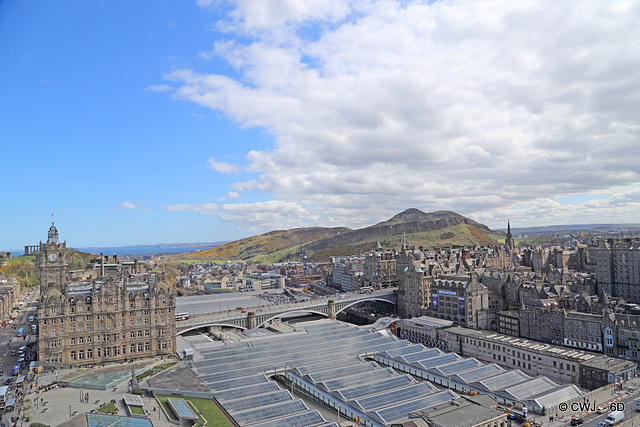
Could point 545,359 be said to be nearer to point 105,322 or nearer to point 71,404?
point 71,404

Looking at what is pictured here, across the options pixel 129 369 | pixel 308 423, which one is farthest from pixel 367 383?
pixel 129 369

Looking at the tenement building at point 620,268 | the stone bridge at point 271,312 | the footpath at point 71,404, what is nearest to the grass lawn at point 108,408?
the footpath at point 71,404

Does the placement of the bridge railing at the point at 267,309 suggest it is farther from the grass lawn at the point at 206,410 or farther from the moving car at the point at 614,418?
the moving car at the point at 614,418

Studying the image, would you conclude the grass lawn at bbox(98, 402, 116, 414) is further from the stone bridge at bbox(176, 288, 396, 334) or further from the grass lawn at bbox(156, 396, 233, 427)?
the stone bridge at bbox(176, 288, 396, 334)

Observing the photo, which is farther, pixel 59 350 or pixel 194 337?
pixel 194 337

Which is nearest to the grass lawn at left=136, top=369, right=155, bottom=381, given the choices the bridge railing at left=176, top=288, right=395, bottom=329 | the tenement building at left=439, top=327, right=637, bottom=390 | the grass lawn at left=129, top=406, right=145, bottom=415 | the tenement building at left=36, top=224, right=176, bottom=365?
the grass lawn at left=129, top=406, right=145, bottom=415

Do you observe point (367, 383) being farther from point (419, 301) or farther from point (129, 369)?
point (419, 301)
